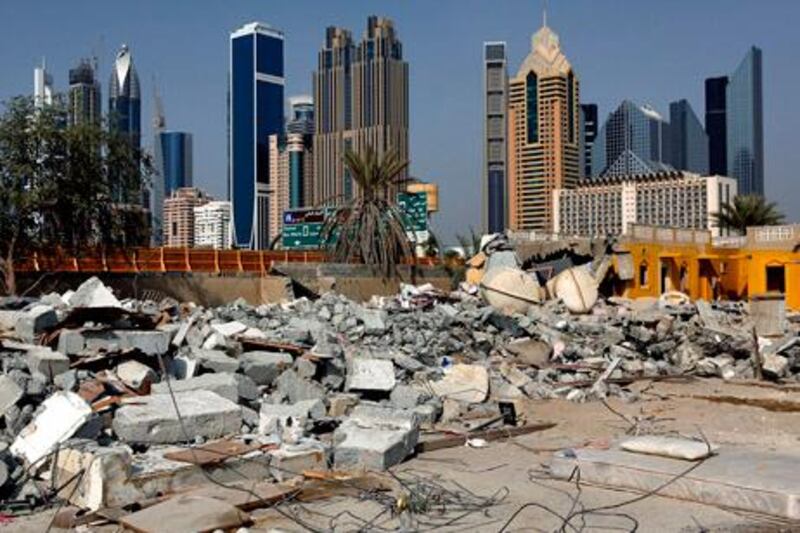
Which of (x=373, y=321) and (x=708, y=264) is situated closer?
(x=373, y=321)

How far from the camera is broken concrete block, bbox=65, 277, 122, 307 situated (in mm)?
11883

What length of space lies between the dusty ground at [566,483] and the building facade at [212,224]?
13967 centimetres

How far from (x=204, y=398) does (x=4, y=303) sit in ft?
19.2

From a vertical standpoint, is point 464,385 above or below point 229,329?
below

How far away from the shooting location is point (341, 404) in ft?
37.4

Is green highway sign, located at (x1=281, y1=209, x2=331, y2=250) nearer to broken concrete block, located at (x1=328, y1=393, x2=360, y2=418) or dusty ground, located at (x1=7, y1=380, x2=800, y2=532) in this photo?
dusty ground, located at (x1=7, y1=380, x2=800, y2=532)

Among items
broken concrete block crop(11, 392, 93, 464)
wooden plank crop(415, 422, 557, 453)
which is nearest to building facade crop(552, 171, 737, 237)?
wooden plank crop(415, 422, 557, 453)

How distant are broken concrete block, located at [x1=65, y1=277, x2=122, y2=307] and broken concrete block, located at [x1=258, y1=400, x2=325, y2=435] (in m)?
2.74

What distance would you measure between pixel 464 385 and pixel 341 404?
98.4 inches

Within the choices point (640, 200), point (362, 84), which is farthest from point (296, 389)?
point (362, 84)

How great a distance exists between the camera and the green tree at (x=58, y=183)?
77.3 feet

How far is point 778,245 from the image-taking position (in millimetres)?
35156

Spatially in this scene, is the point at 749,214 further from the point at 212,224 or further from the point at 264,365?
the point at 212,224

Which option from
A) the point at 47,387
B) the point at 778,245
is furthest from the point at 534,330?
the point at 778,245
